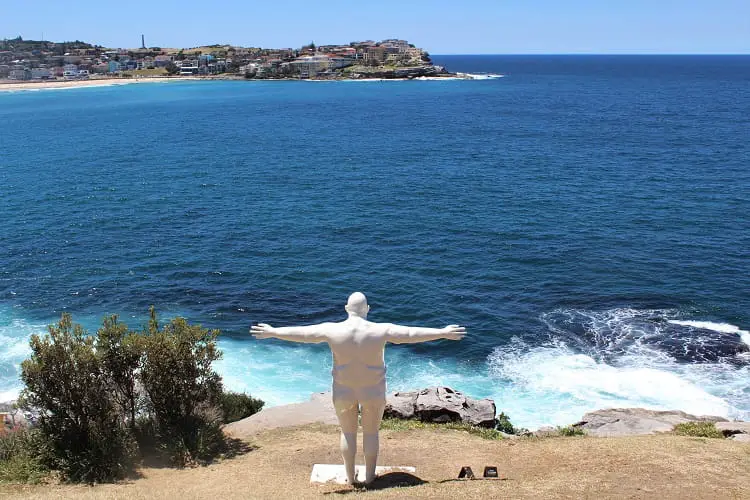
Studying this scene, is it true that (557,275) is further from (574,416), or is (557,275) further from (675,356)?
(574,416)

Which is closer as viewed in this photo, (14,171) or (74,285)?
(74,285)

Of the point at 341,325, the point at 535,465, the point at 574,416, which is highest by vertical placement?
the point at 341,325

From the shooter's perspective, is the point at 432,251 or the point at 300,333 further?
the point at 432,251

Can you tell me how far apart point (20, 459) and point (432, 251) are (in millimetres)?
30551

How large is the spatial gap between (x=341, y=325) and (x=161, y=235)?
121ft

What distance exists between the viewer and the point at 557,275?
40781mm

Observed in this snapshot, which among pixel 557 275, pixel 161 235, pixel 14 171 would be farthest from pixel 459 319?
pixel 14 171

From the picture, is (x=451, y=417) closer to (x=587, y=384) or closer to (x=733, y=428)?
(x=733, y=428)

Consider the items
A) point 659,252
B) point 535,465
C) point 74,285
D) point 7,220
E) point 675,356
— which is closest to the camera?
point 535,465

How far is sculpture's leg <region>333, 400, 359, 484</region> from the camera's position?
50.7ft

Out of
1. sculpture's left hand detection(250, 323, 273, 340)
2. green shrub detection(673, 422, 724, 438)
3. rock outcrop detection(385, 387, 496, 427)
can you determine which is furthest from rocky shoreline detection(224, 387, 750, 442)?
sculpture's left hand detection(250, 323, 273, 340)

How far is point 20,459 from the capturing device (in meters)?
17.5

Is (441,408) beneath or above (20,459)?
beneath

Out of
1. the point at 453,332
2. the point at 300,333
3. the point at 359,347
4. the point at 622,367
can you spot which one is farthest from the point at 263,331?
the point at 622,367
